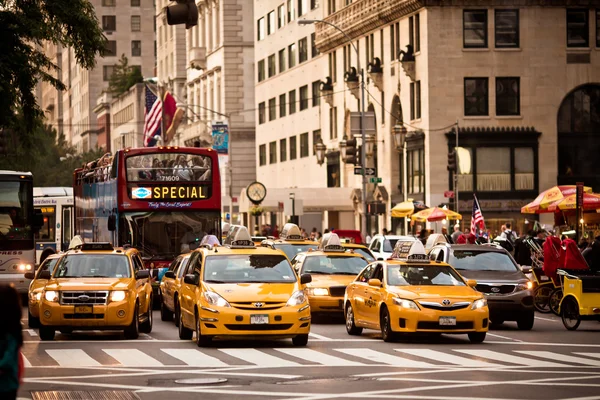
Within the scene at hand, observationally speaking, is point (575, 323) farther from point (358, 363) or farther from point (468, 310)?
point (358, 363)

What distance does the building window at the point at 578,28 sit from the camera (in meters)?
63.3

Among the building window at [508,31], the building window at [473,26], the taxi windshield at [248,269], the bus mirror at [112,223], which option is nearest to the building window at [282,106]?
the building window at [473,26]

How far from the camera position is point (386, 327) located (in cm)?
2362

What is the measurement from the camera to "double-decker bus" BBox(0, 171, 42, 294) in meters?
34.5

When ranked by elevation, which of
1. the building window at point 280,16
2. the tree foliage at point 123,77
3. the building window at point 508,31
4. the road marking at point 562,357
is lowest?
the road marking at point 562,357

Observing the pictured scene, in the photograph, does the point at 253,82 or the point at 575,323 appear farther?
the point at 253,82

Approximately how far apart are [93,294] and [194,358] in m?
3.66

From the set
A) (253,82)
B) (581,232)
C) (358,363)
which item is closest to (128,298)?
(358,363)

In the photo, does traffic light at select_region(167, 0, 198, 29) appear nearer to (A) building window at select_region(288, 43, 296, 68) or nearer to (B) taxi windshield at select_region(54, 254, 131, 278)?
(B) taxi windshield at select_region(54, 254, 131, 278)

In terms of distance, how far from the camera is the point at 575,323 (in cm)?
2709

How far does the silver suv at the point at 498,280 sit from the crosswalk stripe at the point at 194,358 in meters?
7.52

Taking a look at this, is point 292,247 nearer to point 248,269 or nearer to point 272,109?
point 248,269

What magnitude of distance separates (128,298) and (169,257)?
33.7 ft

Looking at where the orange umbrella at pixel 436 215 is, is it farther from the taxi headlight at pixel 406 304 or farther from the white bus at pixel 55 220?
the taxi headlight at pixel 406 304
